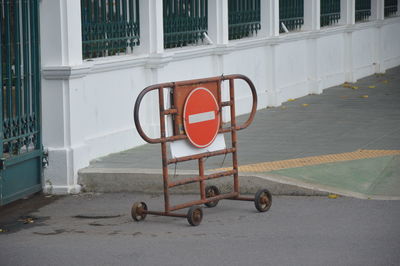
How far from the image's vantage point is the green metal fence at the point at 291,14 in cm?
1767

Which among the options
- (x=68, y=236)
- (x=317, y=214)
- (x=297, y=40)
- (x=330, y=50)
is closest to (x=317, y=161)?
(x=317, y=214)

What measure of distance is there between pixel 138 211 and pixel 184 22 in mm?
5621

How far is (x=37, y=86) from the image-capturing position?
10.1 metres

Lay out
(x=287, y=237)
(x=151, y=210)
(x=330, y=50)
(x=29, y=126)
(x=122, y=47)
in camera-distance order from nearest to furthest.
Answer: (x=287, y=237) → (x=151, y=210) → (x=29, y=126) → (x=122, y=47) → (x=330, y=50)

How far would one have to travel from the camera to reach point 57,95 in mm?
10180

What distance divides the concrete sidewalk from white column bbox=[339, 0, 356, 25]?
5.70 meters

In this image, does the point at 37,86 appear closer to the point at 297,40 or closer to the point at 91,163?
the point at 91,163

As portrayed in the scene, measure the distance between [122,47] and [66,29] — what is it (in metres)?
1.96

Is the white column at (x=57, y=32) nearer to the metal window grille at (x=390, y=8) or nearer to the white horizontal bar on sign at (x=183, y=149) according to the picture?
the white horizontal bar on sign at (x=183, y=149)

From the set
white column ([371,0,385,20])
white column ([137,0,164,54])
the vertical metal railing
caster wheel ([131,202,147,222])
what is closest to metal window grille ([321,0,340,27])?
white column ([371,0,385,20])

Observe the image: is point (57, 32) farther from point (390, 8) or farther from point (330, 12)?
point (390, 8)

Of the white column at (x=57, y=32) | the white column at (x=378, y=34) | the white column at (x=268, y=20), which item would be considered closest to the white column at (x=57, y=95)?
the white column at (x=57, y=32)

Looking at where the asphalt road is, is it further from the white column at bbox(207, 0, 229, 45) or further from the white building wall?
the white column at bbox(207, 0, 229, 45)

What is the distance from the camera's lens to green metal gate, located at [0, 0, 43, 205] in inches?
379
